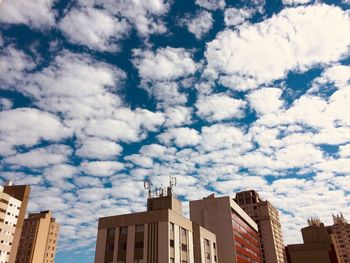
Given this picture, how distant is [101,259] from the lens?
5412 cm

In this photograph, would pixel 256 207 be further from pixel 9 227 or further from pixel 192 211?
pixel 9 227

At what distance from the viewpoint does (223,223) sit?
85875 mm

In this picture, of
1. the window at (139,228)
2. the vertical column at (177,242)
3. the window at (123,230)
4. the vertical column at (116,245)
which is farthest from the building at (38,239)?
the vertical column at (177,242)

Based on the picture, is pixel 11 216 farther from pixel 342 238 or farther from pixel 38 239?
pixel 342 238

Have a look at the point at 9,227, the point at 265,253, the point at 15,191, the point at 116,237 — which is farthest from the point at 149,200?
the point at 265,253

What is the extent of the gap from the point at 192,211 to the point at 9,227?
58338 mm

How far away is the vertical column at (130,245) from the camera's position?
51609 millimetres

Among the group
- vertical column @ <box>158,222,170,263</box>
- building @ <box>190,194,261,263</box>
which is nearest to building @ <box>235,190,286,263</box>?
building @ <box>190,194,261,263</box>

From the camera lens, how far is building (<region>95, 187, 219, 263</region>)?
168 feet

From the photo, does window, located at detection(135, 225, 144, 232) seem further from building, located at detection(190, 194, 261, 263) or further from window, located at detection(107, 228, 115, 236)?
building, located at detection(190, 194, 261, 263)

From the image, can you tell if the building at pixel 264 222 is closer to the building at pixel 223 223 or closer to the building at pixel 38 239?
the building at pixel 223 223

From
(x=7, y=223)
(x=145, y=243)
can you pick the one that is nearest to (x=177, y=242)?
(x=145, y=243)

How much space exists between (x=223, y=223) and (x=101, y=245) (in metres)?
41.0

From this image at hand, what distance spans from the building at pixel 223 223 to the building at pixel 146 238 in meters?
24.1
